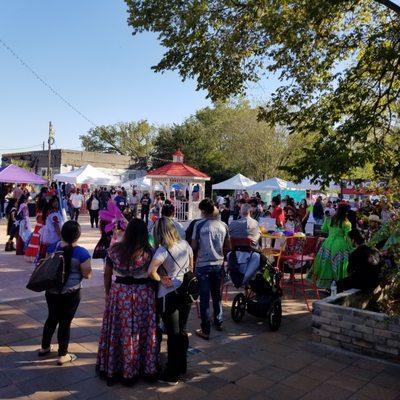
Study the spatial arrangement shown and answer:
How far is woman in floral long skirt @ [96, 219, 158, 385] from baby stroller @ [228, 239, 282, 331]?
6.00 ft

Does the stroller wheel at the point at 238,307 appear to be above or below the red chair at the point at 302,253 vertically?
below

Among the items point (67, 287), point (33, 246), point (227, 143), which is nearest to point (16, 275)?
point (33, 246)

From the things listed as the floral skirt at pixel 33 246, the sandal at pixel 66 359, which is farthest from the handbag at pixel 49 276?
the floral skirt at pixel 33 246

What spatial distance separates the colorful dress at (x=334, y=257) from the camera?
650cm

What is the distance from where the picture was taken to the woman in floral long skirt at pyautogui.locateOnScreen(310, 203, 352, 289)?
256 inches

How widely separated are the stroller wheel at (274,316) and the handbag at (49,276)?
2641 millimetres

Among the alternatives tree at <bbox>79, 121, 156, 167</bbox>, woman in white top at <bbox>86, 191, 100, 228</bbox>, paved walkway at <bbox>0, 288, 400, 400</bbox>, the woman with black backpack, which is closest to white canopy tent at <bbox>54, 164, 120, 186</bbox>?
woman in white top at <bbox>86, 191, 100, 228</bbox>

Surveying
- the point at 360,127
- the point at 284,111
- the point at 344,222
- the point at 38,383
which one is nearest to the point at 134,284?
the point at 38,383

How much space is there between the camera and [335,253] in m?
6.52

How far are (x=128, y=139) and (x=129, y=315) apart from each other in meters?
58.4

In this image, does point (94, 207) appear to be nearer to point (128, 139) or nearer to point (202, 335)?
point (202, 335)

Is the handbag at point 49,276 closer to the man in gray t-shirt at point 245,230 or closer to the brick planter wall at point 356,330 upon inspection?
the man in gray t-shirt at point 245,230

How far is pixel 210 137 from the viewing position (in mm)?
39656

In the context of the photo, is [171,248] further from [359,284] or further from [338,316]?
[359,284]
